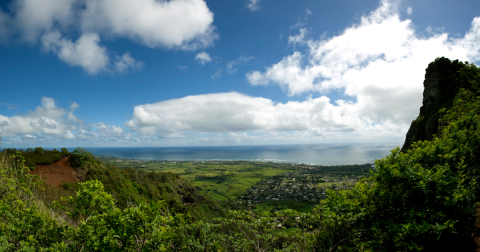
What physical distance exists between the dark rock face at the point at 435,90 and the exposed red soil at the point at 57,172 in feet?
114

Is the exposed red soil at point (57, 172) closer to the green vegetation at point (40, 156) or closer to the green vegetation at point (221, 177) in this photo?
the green vegetation at point (40, 156)

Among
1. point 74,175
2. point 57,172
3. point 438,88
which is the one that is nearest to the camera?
point 57,172

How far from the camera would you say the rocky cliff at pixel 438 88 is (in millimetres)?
20277

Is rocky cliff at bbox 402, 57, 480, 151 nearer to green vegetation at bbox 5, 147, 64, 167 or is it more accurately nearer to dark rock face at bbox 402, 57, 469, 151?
dark rock face at bbox 402, 57, 469, 151

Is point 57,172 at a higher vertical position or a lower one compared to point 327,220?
lower

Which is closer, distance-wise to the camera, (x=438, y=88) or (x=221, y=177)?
(x=438, y=88)

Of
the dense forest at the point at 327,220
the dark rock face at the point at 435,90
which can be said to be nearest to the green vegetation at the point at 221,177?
the dark rock face at the point at 435,90

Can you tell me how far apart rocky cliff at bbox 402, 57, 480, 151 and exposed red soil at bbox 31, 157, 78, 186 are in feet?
112

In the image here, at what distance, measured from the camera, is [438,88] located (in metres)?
23.2

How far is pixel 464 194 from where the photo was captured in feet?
15.0

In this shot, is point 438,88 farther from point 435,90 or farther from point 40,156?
point 40,156

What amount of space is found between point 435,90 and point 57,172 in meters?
42.8

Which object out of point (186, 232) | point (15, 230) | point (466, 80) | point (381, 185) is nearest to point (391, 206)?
point (381, 185)

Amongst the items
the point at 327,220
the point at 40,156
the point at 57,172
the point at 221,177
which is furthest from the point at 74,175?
the point at 221,177
